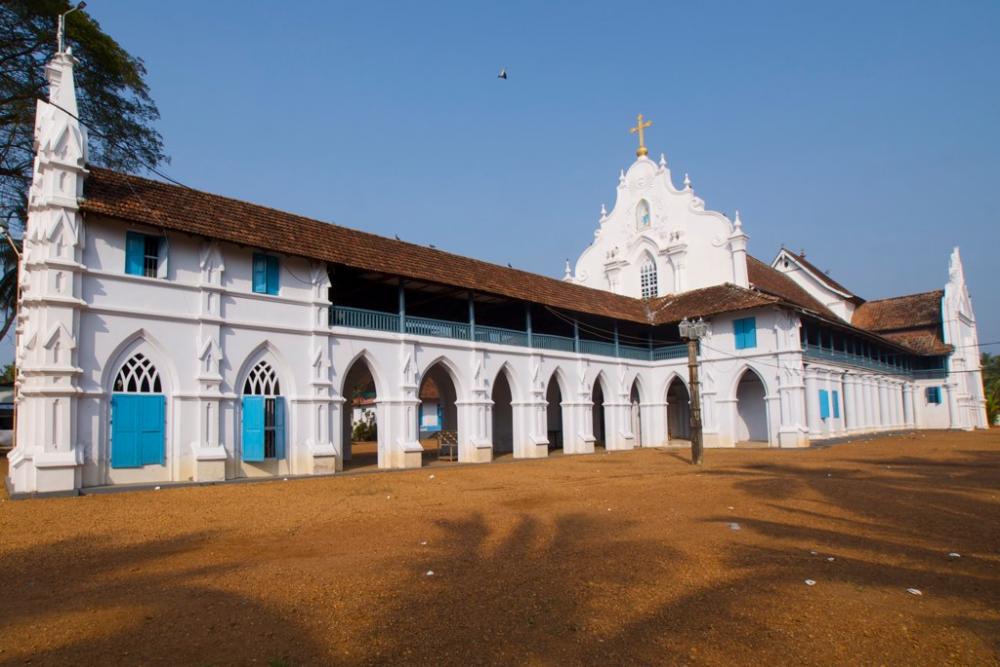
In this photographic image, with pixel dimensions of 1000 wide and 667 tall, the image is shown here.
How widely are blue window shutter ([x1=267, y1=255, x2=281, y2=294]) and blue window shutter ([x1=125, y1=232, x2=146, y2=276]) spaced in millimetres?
2857

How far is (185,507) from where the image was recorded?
35.4 ft

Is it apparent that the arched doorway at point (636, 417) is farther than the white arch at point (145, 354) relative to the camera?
Yes

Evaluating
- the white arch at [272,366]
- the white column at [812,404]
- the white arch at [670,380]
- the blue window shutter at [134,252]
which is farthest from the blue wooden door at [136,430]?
the white column at [812,404]

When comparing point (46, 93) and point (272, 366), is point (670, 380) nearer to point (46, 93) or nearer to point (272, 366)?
point (272, 366)

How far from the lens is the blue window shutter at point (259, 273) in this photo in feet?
52.3

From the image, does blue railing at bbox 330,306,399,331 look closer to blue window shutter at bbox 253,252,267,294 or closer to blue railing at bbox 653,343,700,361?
Result: blue window shutter at bbox 253,252,267,294

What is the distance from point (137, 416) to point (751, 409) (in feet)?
78.9

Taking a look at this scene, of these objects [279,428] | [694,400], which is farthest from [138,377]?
[694,400]

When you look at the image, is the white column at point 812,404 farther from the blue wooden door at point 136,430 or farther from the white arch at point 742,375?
the blue wooden door at point 136,430

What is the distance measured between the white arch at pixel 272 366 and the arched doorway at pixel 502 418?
1189 centimetres

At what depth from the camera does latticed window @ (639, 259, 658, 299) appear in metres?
32.0

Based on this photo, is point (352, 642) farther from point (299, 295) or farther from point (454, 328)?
point (454, 328)

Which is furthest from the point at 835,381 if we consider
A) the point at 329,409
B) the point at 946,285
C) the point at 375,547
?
the point at 375,547

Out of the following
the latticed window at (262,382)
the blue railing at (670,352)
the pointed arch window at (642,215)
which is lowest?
the latticed window at (262,382)
